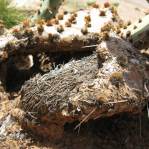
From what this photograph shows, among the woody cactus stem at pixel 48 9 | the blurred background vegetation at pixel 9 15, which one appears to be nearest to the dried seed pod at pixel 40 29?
the woody cactus stem at pixel 48 9

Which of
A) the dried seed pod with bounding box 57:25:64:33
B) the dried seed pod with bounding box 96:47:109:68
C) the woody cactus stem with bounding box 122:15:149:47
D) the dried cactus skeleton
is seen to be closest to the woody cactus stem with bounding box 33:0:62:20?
the dried cactus skeleton

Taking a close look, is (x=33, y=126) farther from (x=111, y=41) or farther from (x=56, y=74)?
(x=111, y=41)

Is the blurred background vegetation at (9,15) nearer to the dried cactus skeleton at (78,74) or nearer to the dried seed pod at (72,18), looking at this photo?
the dried cactus skeleton at (78,74)

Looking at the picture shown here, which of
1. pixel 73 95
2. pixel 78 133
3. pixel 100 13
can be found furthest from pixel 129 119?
pixel 100 13

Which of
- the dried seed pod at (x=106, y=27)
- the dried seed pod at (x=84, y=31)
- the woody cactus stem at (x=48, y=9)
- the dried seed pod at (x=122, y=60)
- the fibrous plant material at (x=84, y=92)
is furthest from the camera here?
the woody cactus stem at (x=48, y=9)

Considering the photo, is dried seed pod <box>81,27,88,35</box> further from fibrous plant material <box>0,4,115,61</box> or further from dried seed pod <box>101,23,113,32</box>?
dried seed pod <box>101,23,113,32</box>

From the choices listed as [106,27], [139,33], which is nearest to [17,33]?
[106,27]
